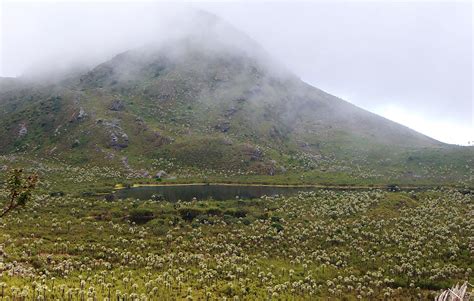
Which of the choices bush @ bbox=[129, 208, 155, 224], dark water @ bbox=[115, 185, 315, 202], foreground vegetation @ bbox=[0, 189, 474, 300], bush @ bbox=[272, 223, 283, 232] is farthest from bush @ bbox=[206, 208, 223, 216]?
dark water @ bbox=[115, 185, 315, 202]

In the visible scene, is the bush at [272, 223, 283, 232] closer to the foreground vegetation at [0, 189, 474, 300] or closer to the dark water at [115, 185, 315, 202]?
the foreground vegetation at [0, 189, 474, 300]

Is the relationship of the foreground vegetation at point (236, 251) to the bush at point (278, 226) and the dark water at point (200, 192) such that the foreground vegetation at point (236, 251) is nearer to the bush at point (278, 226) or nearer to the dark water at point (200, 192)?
the bush at point (278, 226)

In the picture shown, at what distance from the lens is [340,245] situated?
8250 cm

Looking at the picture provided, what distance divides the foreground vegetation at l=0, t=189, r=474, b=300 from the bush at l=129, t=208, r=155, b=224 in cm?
28

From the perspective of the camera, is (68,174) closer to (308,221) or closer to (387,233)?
(308,221)

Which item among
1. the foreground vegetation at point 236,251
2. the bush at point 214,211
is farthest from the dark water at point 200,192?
the foreground vegetation at point 236,251

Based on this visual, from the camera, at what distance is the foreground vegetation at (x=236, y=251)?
57531mm

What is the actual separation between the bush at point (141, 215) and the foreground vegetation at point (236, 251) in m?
0.28

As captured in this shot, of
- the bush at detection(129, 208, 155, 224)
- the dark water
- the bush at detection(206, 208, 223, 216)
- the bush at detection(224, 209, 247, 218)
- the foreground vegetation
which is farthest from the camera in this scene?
the dark water

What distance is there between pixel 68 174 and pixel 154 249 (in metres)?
125

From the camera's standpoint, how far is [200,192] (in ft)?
527

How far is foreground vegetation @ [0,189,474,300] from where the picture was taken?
189 ft

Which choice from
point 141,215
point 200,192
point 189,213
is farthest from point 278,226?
point 200,192

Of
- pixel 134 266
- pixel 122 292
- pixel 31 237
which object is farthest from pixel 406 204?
pixel 31 237
